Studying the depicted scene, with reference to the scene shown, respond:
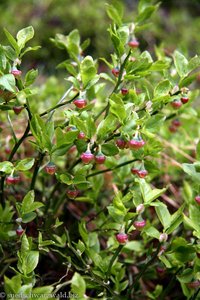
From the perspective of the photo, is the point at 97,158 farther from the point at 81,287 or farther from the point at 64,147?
the point at 81,287

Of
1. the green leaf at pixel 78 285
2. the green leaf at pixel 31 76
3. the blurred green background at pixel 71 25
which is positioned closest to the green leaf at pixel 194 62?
the green leaf at pixel 31 76

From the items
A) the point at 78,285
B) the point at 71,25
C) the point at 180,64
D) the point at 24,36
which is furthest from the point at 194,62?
the point at 71,25

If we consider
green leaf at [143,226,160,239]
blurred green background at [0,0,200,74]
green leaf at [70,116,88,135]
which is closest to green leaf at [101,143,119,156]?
green leaf at [70,116,88,135]

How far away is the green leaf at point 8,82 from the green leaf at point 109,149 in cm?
17

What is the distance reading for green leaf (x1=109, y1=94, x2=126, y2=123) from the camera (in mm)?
717

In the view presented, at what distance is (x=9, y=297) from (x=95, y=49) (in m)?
2.50

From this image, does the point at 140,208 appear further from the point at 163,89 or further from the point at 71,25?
the point at 71,25

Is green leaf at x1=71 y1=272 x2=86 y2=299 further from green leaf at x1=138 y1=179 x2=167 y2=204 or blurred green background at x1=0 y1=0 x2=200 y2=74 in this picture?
blurred green background at x1=0 y1=0 x2=200 y2=74

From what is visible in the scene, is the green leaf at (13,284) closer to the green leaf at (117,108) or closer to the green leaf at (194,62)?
the green leaf at (117,108)

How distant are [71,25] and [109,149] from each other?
245 centimetres

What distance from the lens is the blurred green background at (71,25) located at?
294 cm

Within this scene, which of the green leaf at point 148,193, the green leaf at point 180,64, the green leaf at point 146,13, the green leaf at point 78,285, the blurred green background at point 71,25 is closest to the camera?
the green leaf at point 78,285

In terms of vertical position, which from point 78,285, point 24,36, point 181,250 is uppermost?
point 24,36

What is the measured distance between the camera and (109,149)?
77 cm
